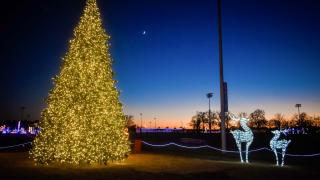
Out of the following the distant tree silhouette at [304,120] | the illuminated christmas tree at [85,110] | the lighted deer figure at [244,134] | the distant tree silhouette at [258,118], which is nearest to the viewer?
the illuminated christmas tree at [85,110]

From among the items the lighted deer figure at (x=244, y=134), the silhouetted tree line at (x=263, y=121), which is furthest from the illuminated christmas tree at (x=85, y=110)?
the silhouetted tree line at (x=263, y=121)

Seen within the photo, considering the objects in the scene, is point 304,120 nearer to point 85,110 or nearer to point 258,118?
point 258,118

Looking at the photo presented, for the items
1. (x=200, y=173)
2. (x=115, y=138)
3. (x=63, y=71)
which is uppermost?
(x=63, y=71)

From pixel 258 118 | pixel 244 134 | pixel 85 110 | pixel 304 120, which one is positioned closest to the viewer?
pixel 85 110

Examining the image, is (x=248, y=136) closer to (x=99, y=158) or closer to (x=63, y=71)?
(x=99, y=158)

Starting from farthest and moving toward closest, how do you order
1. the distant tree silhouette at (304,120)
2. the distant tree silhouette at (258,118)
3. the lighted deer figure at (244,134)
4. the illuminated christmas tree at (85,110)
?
the distant tree silhouette at (258,118) < the distant tree silhouette at (304,120) < the lighted deer figure at (244,134) < the illuminated christmas tree at (85,110)

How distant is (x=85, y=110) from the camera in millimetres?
17000

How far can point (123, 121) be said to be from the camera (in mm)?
A: 18406

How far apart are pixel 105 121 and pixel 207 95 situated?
59.1 meters

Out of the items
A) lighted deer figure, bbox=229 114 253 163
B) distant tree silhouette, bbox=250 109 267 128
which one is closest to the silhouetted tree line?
distant tree silhouette, bbox=250 109 267 128

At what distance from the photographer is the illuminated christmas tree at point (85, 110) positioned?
16.6 metres

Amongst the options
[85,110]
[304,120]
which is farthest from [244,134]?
[304,120]

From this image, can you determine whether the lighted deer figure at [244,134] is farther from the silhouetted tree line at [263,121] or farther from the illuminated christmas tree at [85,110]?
the silhouetted tree line at [263,121]

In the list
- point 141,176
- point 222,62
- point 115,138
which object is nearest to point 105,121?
point 115,138
